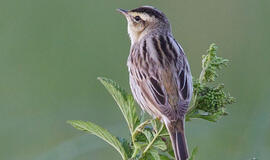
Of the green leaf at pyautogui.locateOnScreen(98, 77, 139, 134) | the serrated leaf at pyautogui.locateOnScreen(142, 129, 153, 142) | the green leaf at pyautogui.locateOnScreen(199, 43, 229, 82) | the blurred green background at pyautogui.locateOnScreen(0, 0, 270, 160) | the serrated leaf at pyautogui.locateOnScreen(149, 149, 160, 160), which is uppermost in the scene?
the green leaf at pyautogui.locateOnScreen(199, 43, 229, 82)

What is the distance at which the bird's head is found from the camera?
4680 mm

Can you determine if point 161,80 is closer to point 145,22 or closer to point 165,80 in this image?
point 165,80

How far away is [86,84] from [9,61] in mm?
994

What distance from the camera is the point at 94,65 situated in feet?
22.4

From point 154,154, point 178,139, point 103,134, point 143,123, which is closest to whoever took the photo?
point 154,154

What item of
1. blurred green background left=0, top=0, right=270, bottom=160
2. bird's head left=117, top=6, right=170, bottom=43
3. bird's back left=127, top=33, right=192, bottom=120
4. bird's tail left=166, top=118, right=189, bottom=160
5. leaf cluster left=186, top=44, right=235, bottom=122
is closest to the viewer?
leaf cluster left=186, top=44, right=235, bottom=122

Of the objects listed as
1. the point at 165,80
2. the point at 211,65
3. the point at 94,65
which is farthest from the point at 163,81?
the point at 94,65

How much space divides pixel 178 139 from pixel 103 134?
0.63 metres

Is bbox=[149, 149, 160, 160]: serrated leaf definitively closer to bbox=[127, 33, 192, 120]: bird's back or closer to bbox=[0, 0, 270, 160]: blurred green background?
bbox=[127, 33, 192, 120]: bird's back

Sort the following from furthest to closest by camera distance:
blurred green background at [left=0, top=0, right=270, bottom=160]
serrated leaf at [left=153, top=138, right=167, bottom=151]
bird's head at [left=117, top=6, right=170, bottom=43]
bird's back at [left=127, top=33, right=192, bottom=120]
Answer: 1. blurred green background at [left=0, top=0, right=270, bottom=160]
2. bird's head at [left=117, top=6, right=170, bottom=43]
3. bird's back at [left=127, top=33, right=192, bottom=120]
4. serrated leaf at [left=153, top=138, right=167, bottom=151]

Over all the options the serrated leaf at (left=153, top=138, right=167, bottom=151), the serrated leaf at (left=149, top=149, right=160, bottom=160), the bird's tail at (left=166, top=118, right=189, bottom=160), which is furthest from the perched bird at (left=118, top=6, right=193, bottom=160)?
the serrated leaf at (left=149, top=149, right=160, bottom=160)

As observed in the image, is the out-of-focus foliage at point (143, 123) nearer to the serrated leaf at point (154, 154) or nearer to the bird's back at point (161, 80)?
the serrated leaf at point (154, 154)

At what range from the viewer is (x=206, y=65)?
2.79m

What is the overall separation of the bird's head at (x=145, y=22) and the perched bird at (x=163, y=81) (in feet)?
0.98
